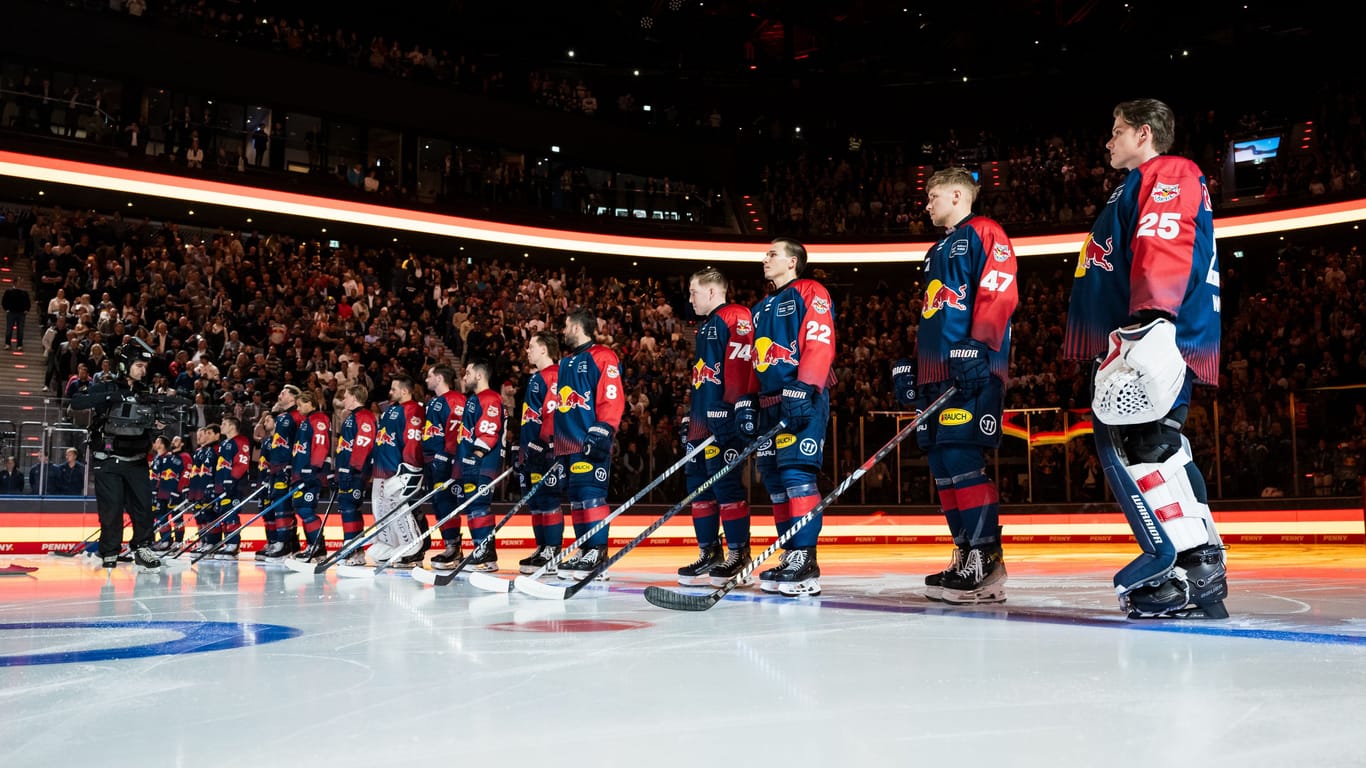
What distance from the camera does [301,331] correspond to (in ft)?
61.3

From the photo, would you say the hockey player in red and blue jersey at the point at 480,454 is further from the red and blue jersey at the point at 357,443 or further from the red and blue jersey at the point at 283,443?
the red and blue jersey at the point at 283,443

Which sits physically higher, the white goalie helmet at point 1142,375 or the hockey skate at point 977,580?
the white goalie helmet at point 1142,375

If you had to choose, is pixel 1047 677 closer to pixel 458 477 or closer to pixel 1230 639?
pixel 1230 639

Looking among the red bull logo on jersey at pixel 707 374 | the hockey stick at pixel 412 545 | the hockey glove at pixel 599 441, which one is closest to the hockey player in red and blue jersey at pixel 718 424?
the red bull logo on jersey at pixel 707 374

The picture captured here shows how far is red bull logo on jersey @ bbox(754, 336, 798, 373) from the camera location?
595 cm

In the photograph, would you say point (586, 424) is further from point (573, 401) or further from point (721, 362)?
point (721, 362)

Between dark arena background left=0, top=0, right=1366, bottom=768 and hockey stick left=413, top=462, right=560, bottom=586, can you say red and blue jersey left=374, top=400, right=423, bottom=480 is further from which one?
hockey stick left=413, top=462, right=560, bottom=586

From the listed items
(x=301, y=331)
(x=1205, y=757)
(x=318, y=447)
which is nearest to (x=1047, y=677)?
(x=1205, y=757)

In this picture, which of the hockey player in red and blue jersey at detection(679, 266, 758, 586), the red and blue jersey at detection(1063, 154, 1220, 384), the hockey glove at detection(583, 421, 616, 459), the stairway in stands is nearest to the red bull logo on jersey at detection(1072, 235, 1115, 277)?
the red and blue jersey at detection(1063, 154, 1220, 384)

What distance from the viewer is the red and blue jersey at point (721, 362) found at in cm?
661

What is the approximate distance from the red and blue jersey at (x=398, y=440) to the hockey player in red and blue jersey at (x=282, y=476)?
207 centimetres

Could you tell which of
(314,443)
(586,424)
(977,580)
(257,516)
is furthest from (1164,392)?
(257,516)

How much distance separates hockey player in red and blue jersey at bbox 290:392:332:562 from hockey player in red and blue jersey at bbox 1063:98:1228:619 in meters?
8.17

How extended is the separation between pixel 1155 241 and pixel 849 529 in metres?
14.2
